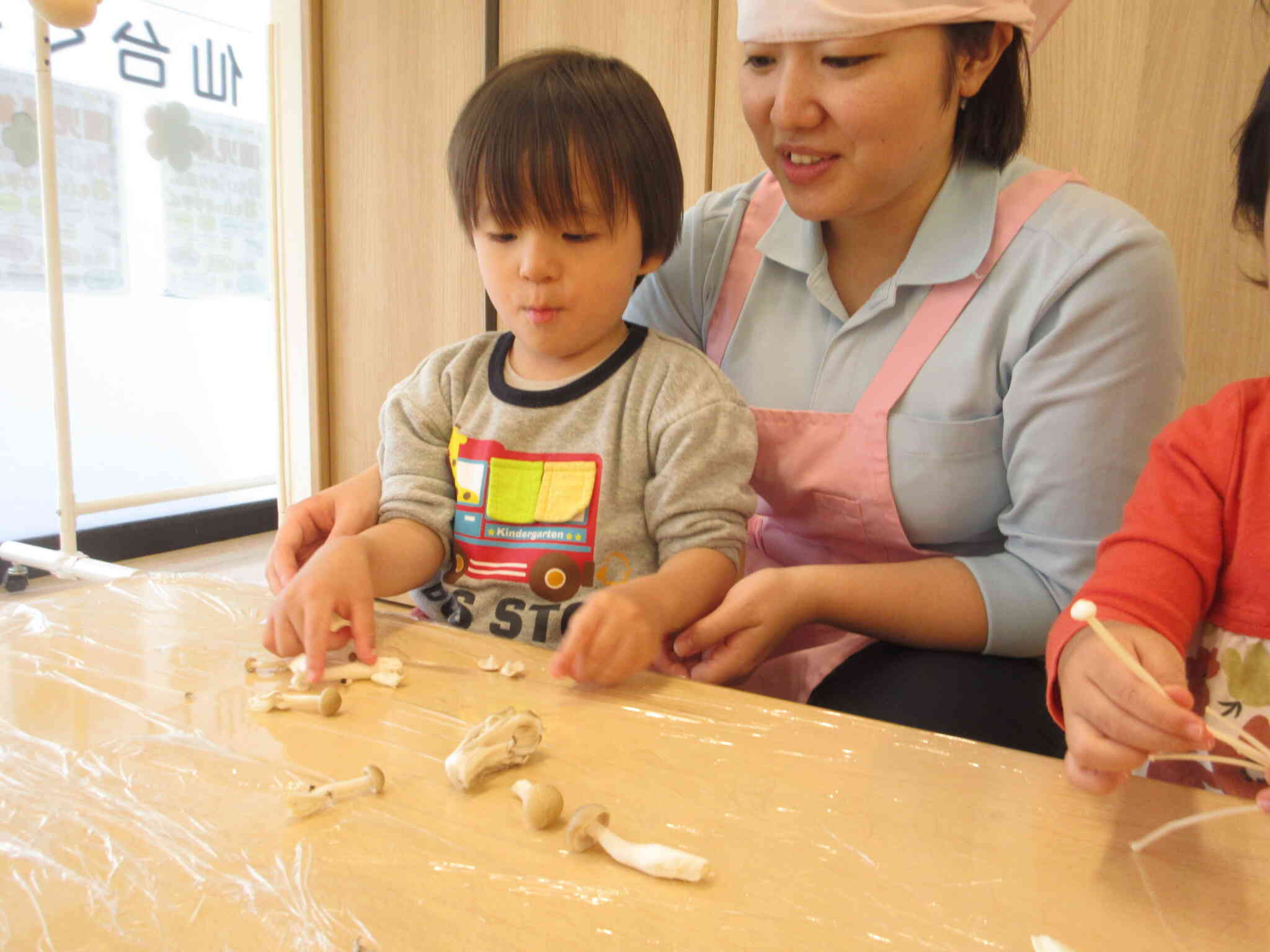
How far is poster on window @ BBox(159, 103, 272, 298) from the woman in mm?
1898

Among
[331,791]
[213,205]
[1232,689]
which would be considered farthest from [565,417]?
[213,205]

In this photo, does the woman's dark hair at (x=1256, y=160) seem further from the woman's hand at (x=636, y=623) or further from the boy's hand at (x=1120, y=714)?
the woman's hand at (x=636, y=623)

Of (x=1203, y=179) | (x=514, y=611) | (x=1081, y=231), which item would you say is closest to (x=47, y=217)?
(x=514, y=611)

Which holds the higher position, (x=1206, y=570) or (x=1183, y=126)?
A: (x=1183, y=126)

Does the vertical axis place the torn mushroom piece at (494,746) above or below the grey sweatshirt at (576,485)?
below

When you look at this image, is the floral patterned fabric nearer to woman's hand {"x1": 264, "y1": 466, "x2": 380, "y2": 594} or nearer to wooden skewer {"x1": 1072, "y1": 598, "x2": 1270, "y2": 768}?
wooden skewer {"x1": 1072, "y1": 598, "x2": 1270, "y2": 768}

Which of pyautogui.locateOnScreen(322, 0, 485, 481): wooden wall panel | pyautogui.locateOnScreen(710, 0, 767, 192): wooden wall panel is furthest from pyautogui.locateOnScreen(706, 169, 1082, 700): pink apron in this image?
pyautogui.locateOnScreen(322, 0, 485, 481): wooden wall panel

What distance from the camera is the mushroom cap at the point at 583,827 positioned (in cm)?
40

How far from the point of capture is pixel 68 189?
2217mm

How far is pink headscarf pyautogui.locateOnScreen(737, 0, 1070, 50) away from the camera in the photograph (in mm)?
712

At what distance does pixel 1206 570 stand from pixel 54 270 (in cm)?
160

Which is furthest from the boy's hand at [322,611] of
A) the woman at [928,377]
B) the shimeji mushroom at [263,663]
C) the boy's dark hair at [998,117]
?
the boy's dark hair at [998,117]

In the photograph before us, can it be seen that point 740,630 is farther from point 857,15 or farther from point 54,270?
point 54,270

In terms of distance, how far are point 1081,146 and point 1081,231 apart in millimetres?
563
